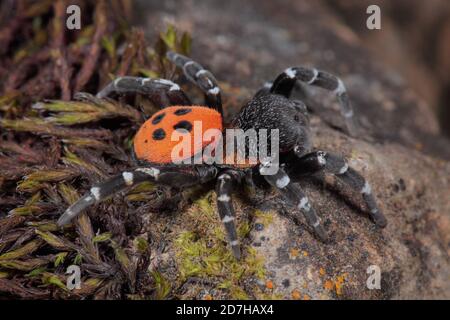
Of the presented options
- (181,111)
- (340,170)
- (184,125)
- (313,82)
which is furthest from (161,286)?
(313,82)

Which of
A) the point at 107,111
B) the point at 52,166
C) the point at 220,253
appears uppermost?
the point at 107,111

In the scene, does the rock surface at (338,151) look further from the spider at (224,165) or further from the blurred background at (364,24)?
the spider at (224,165)

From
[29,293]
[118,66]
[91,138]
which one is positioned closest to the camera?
[29,293]

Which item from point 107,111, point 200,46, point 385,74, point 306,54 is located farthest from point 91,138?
point 385,74

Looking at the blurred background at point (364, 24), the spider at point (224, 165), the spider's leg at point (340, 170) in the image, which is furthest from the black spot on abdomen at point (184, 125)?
the blurred background at point (364, 24)

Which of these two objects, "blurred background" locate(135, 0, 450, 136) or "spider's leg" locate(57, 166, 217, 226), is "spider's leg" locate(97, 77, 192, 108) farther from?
"blurred background" locate(135, 0, 450, 136)

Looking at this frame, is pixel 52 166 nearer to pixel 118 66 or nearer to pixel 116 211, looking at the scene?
pixel 116 211

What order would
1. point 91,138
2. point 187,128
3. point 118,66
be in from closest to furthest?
1. point 187,128
2. point 91,138
3. point 118,66

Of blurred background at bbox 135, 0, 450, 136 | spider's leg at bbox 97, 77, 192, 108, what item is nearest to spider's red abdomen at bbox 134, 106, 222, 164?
spider's leg at bbox 97, 77, 192, 108
